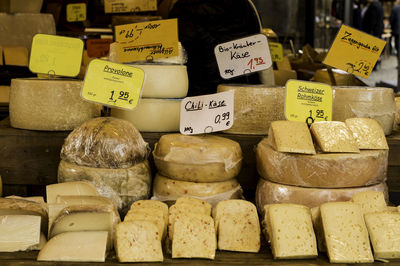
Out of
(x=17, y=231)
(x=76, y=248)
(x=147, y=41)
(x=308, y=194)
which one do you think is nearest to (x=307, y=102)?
(x=308, y=194)

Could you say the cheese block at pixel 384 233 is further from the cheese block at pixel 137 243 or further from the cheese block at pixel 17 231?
the cheese block at pixel 17 231

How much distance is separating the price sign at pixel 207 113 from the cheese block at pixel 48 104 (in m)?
0.43

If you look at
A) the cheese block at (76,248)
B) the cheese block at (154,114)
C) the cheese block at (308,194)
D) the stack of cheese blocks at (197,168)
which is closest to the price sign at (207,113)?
the stack of cheese blocks at (197,168)

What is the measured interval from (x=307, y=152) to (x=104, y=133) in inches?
26.5

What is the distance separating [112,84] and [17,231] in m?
0.64

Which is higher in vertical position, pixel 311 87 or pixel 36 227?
pixel 311 87

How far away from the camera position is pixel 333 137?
5.38 feet

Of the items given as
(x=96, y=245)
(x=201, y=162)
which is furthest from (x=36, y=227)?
(x=201, y=162)

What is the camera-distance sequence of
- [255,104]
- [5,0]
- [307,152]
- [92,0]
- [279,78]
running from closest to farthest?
1. [307,152]
2. [255,104]
3. [5,0]
4. [279,78]
5. [92,0]

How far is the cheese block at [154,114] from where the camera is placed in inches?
77.4

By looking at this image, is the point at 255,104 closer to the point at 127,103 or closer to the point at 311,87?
the point at 311,87

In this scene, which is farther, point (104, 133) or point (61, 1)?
point (61, 1)

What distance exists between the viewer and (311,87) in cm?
181

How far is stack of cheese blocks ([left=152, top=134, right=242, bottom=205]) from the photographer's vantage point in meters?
1.67
